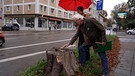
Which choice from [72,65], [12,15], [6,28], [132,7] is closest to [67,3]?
[72,65]

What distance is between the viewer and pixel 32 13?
45.3 meters

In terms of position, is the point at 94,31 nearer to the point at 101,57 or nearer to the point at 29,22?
the point at 101,57

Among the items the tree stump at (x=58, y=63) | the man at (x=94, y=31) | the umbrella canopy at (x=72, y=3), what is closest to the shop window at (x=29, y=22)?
the umbrella canopy at (x=72, y=3)

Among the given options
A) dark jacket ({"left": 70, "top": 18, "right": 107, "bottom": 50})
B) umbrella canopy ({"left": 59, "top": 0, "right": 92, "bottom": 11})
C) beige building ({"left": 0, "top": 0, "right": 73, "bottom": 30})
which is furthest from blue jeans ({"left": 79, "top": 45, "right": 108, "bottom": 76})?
beige building ({"left": 0, "top": 0, "right": 73, "bottom": 30})

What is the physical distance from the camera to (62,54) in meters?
4.29

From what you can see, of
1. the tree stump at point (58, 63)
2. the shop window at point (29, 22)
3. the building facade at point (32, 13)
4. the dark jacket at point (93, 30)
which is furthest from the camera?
the shop window at point (29, 22)

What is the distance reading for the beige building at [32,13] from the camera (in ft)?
149

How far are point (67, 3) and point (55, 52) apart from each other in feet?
11.5

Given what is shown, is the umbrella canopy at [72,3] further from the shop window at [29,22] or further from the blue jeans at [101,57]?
the shop window at [29,22]

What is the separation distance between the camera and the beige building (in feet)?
149

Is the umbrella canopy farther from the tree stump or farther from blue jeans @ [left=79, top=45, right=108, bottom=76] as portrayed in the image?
the tree stump

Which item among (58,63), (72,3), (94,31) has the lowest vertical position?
(58,63)

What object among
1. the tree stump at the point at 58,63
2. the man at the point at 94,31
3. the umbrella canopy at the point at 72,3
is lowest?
the tree stump at the point at 58,63

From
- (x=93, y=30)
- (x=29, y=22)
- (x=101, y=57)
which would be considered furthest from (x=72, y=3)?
(x=29, y=22)
